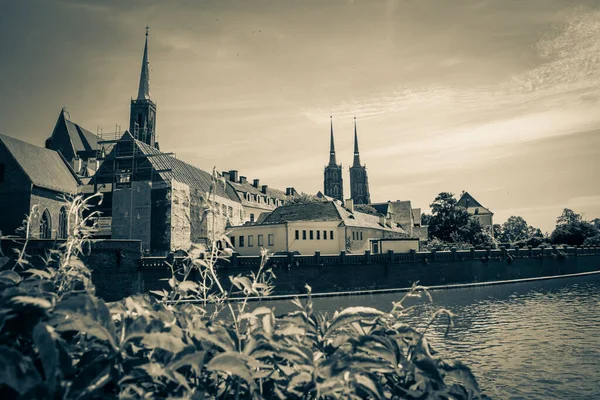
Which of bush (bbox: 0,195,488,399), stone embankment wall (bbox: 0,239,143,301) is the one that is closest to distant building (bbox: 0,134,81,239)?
stone embankment wall (bbox: 0,239,143,301)

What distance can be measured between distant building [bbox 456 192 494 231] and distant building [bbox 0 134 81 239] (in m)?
93.0

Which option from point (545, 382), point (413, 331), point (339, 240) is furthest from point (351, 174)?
point (413, 331)

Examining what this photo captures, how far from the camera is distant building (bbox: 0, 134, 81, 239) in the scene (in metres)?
39.4

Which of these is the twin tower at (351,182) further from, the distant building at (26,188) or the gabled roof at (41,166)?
the distant building at (26,188)

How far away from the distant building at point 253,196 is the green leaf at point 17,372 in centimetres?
6393

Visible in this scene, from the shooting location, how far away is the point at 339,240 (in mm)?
46906

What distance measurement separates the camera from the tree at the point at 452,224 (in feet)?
221

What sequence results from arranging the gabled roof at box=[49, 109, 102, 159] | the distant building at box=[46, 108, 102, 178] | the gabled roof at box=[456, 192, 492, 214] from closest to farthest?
the distant building at box=[46, 108, 102, 178]
the gabled roof at box=[49, 109, 102, 159]
the gabled roof at box=[456, 192, 492, 214]

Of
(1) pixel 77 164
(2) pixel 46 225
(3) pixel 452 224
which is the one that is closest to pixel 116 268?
(2) pixel 46 225

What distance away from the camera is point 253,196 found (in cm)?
7506

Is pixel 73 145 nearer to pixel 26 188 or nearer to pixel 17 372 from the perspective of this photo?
pixel 26 188

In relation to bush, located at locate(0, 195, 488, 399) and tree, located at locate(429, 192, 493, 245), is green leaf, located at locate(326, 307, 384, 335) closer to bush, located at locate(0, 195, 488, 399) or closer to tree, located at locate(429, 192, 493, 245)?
bush, located at locate(0, 195, 488, 399)

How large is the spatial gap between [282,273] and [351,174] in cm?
9676

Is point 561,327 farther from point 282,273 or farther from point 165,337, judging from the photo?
point 165,337
